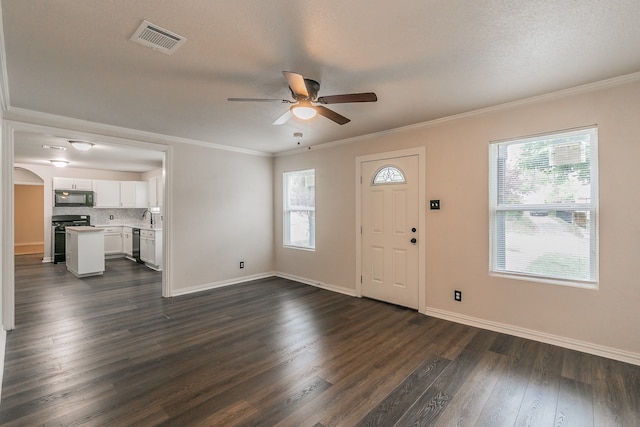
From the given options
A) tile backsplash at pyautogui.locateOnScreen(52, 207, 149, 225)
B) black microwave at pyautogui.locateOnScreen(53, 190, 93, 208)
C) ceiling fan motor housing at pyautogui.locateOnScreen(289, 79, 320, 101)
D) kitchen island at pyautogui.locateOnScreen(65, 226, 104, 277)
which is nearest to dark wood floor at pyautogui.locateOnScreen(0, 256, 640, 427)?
kitchen island at pyautogui.locateOnScreen(65, 226, 104, 277)

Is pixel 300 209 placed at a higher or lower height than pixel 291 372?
higher

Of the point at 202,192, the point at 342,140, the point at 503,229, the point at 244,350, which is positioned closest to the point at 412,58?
the point at 503,229

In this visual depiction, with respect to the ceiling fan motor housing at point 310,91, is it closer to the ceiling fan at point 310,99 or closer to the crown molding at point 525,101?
→ the ceiling fan at point 310,99

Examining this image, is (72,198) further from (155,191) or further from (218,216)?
(218,216)

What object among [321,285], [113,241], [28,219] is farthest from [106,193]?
[321,285]

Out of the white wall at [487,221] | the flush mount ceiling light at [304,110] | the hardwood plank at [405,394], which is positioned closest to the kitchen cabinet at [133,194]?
the white wall at [487,221]

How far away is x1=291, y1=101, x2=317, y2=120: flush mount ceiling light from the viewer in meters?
2.43

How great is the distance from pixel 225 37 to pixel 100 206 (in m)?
8.13

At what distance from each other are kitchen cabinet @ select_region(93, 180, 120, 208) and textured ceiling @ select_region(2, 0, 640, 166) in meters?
5.47

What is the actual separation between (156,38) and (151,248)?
5.86m

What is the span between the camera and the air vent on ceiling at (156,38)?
1846 mm

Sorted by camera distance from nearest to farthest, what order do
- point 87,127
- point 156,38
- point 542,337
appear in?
point 156,38, point 542,337, point 87,127

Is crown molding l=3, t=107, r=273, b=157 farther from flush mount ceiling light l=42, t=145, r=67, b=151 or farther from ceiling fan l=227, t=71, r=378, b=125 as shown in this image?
ceiling fan l=227, t=71, r=378, b=125

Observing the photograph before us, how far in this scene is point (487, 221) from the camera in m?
3.29
